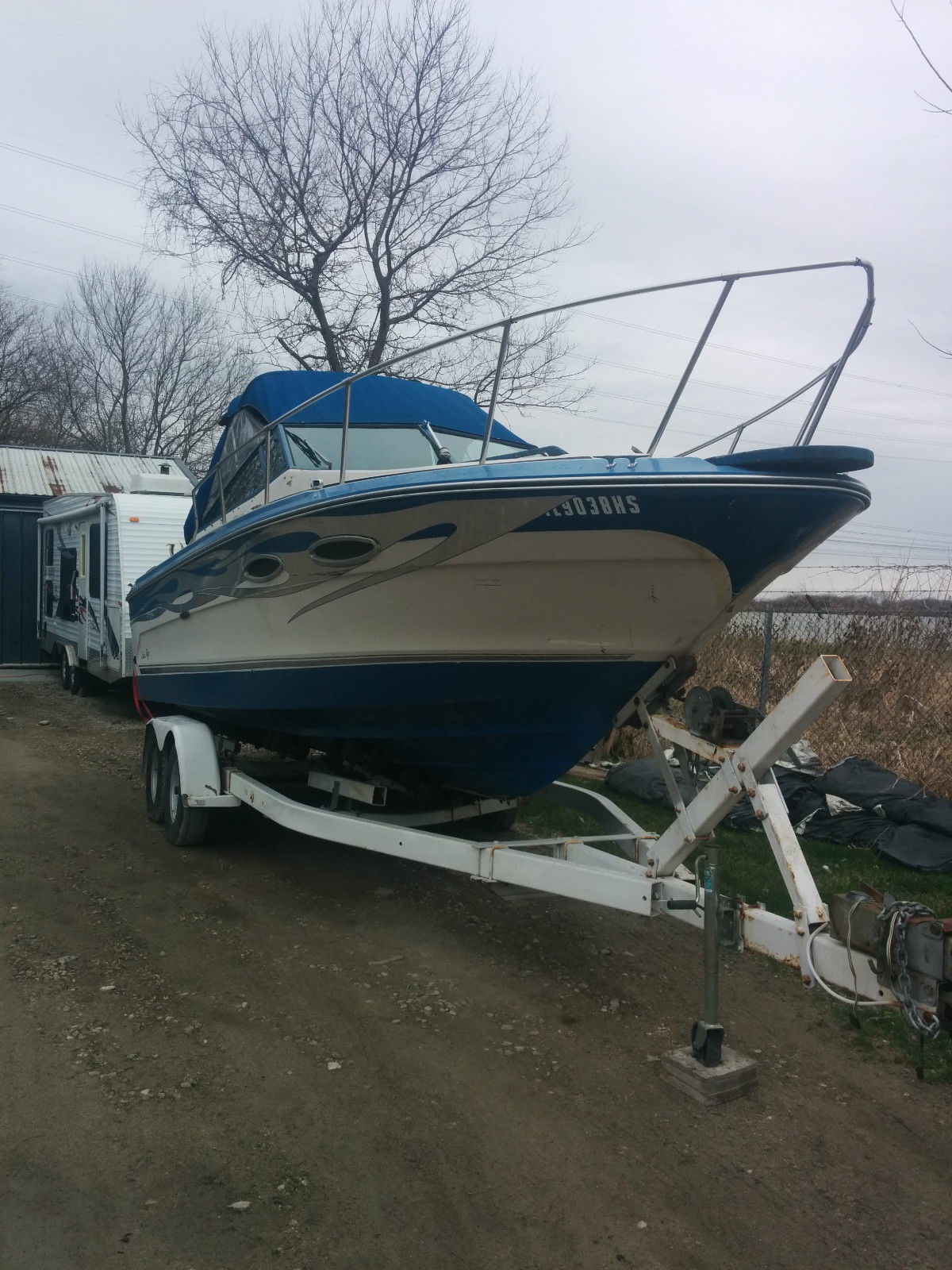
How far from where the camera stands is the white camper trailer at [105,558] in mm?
11375

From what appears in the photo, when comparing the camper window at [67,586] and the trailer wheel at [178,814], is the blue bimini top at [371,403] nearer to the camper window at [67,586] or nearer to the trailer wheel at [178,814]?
the trailer wheel at [178,814]

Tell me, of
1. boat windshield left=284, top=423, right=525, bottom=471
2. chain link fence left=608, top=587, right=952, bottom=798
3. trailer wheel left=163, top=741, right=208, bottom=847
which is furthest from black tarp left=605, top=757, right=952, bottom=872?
trailer wheel left=163, top=741, right=208, bottom=847

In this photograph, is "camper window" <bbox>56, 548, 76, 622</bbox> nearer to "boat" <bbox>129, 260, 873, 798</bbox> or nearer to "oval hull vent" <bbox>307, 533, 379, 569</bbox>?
"boat" <bbox>129, 260, 873, 798</bbox>

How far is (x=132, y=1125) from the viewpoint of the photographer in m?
3.24

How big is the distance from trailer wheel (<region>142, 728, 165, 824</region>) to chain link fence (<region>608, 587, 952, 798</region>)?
3947 millimetres

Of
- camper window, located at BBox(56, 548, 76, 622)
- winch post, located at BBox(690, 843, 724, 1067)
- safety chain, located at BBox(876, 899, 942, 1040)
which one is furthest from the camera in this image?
camper window, located at BBox(56, 548, 76, 622)

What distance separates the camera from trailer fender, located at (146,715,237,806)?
607 cm

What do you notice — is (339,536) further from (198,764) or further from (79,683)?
(79,683)

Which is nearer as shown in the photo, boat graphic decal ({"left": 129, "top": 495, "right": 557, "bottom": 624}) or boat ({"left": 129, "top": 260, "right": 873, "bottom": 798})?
boat ({"left": 129, "top": 260, "right": 873, "bottom": 798})

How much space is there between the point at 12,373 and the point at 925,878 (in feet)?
109

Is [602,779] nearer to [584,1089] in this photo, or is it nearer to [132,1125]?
[584,1089]

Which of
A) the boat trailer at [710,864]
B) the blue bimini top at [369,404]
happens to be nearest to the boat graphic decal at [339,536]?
the blue bimini top at [369,404]

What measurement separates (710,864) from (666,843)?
45cm

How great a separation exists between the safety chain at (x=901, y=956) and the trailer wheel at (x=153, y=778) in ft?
16.6
